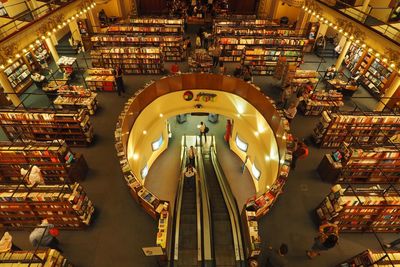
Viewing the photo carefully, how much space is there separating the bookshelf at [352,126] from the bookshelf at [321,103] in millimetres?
1495

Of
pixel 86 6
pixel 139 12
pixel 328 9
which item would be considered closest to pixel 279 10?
pixel 328 9

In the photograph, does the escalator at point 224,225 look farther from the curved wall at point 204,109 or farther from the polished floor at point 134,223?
the curved wall at point 204,109

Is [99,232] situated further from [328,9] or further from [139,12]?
[139,12]

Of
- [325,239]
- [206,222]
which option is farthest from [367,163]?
[206,222]

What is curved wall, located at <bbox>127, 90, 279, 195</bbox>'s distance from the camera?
35.7 ft

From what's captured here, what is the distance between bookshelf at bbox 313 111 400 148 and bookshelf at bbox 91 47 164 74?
8.93 meters

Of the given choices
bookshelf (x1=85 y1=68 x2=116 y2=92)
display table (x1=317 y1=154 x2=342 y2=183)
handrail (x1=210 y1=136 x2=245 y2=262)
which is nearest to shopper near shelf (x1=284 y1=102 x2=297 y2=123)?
display table (x1=317 y1=154 x2=342 y2=183)

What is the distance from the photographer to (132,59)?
13.0 meters

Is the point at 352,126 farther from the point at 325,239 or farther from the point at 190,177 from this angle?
the point at 190,177

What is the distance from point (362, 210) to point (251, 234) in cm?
338

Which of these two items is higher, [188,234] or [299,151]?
[299,151]

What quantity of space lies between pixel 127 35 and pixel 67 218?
412 inches

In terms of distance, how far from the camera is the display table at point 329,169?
815cm

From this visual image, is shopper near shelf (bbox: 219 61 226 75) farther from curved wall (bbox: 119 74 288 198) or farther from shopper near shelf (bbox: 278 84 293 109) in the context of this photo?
shopper near shelf (bbox: 278 84 293 109)
